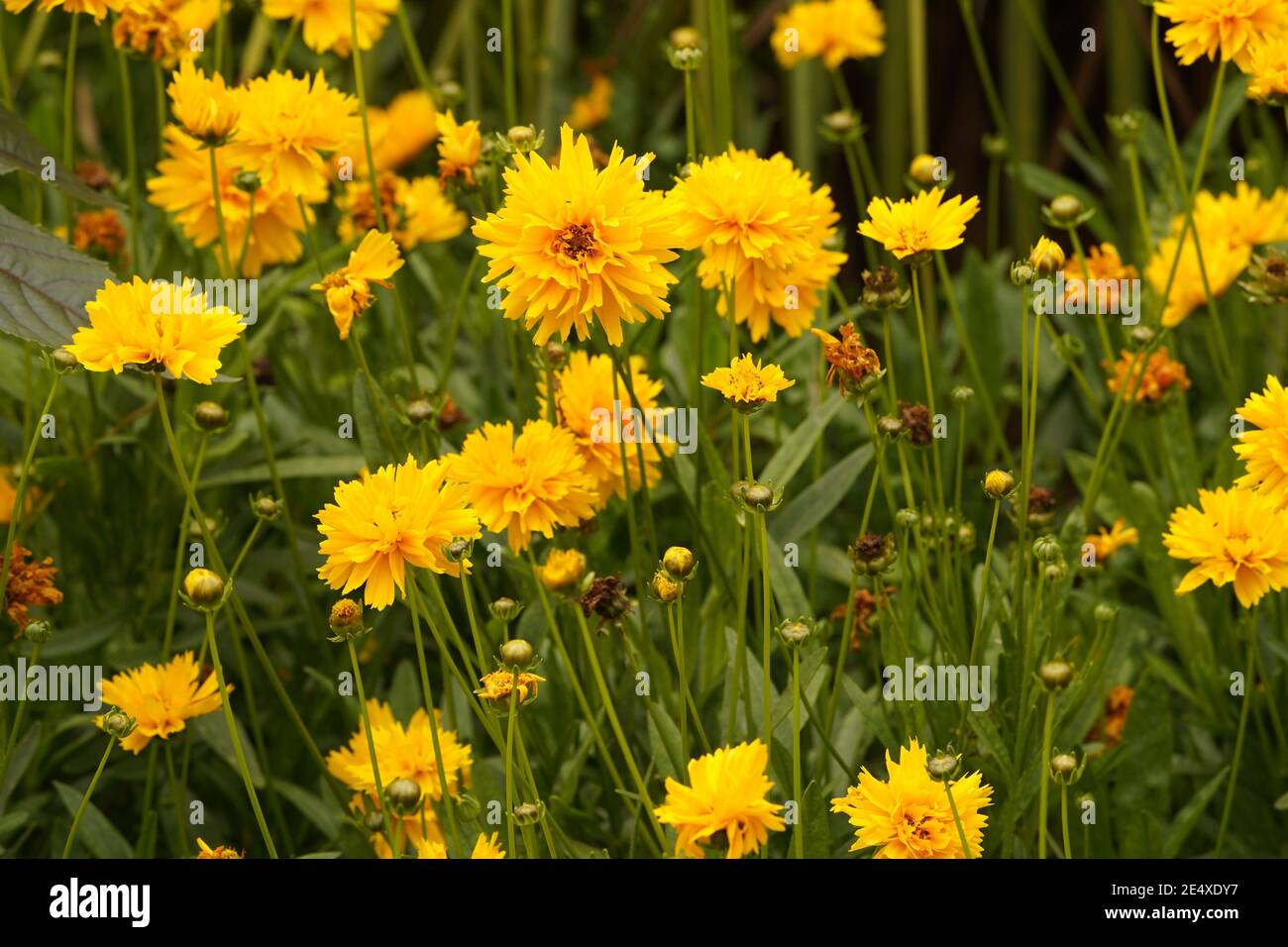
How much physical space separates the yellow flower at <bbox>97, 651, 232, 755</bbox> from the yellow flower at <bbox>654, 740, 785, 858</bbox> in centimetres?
31

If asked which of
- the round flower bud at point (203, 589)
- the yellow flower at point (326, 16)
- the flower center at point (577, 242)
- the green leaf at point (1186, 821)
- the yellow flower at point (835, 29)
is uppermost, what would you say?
the yellow flower at point (835, 29)

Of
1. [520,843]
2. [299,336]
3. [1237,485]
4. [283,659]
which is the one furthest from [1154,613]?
[299,336]

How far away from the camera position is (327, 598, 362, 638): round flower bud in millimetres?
842

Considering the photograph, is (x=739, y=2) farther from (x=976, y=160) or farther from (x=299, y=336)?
(x=299, y=336)

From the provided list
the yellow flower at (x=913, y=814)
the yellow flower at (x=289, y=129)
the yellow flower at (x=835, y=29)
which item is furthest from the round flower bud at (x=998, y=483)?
the yellow flower at (x=835, y=29)

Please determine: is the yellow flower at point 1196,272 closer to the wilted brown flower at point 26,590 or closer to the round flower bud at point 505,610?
the round flower bud at point 505,610

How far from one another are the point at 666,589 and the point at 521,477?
0.43 feet

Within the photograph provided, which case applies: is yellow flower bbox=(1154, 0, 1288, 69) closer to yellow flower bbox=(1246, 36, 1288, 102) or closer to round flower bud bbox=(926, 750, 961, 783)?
yellow flower bbox=(1246, 36, 1288, 102)

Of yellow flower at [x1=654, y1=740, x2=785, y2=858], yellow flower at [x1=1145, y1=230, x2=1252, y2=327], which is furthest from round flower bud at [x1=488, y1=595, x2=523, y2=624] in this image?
yellow flower at [x1=1145, y1=230, x2=1252, y2=327]

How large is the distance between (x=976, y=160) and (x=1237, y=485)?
50.7 inches

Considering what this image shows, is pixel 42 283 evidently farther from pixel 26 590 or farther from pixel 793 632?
pixel 793 632

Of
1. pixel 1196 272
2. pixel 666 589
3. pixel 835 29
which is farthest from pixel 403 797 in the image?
pixel 835 29

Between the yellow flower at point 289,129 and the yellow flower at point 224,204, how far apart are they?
0.10ft

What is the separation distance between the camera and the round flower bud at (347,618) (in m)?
0.84
